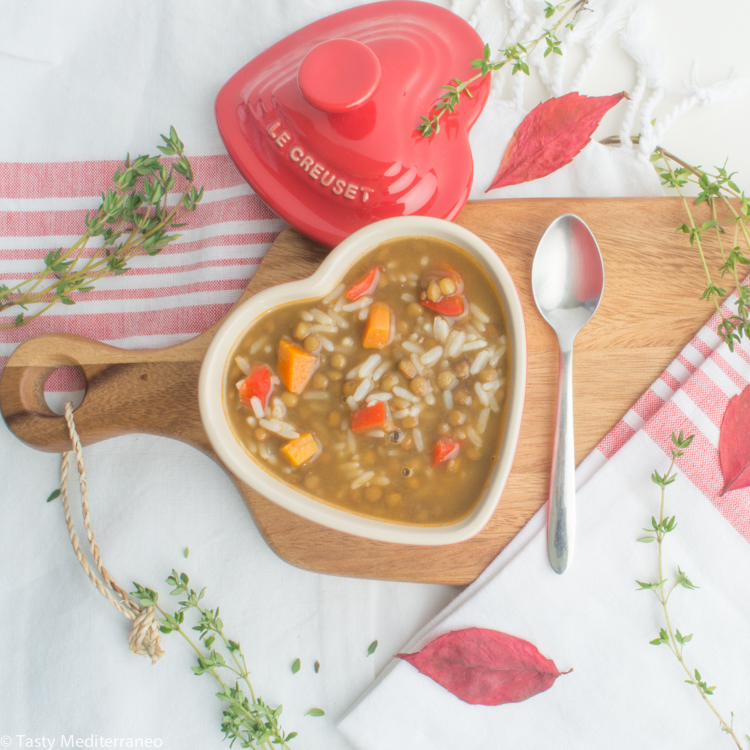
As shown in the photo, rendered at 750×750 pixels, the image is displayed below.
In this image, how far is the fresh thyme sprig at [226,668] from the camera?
96.5 inches

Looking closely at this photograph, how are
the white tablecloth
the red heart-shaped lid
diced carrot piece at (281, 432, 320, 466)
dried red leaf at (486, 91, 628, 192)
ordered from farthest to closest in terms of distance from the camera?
the white tablecloth < dried red leaf at (486, 91, 628, 192) < the red heart-shaped lid < diced carrot piece at (281, 432, 320, 466)

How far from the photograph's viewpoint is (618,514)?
2.40 metres

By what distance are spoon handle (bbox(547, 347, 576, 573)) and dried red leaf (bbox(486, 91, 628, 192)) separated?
2.52ft

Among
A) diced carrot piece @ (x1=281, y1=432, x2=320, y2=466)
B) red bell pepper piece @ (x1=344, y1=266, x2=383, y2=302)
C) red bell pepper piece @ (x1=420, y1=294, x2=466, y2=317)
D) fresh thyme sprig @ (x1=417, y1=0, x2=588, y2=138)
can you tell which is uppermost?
fresh thyme sprig @ (x1=417, y1=0, x2=588, y2=138)

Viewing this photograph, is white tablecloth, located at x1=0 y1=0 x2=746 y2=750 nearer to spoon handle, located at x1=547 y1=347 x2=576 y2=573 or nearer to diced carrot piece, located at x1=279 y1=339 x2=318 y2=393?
spoon handle, located at x1=547 y1=347 x2=576 y2=573

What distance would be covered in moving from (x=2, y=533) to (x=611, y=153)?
308 cm

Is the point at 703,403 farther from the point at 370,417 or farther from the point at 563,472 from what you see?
the point at 370,417

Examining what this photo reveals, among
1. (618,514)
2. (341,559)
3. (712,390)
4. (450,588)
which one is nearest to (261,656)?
(341,559)

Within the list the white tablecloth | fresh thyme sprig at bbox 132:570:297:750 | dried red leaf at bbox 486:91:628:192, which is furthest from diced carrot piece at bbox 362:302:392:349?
fresh thyme sprig at bbox 132:570:297:750

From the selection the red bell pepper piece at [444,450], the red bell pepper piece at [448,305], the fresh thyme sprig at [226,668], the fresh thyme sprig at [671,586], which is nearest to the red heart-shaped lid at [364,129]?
the red bell pepper piece at [448,305]

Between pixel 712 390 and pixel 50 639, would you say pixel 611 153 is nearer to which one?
pixel 712 390

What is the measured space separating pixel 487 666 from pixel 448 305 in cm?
147

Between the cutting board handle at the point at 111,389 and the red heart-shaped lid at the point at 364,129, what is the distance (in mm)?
738

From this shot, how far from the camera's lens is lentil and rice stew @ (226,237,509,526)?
2125mm
